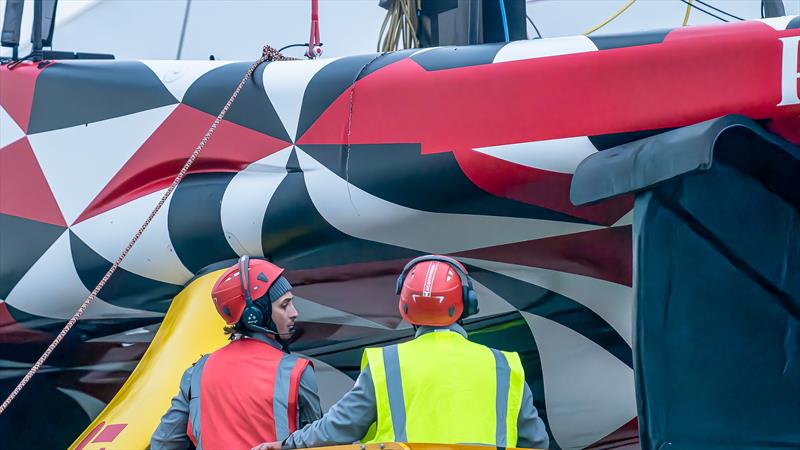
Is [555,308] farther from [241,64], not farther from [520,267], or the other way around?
[241,64]

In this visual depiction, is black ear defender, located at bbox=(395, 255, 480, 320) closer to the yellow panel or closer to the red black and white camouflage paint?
the red black and white camouflage paint

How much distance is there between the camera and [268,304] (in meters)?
3.22

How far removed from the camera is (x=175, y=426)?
3.17 meters

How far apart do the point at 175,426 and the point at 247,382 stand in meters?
0.28

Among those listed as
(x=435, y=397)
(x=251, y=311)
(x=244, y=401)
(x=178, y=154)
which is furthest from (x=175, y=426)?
(x=178, y=154)

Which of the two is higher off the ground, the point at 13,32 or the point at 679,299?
the point at 13,32

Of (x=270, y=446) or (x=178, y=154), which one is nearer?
(x=270, y=446)

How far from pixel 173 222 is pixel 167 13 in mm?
2238

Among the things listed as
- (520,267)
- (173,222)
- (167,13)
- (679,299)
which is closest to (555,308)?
(520,267)

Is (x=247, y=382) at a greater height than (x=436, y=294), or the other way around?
(x=436, y=294)

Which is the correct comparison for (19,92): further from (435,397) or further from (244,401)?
(435,397)

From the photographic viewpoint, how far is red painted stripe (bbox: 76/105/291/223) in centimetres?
372

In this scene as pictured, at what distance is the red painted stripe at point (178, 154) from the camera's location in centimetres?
372

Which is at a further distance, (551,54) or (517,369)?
(551,54)
